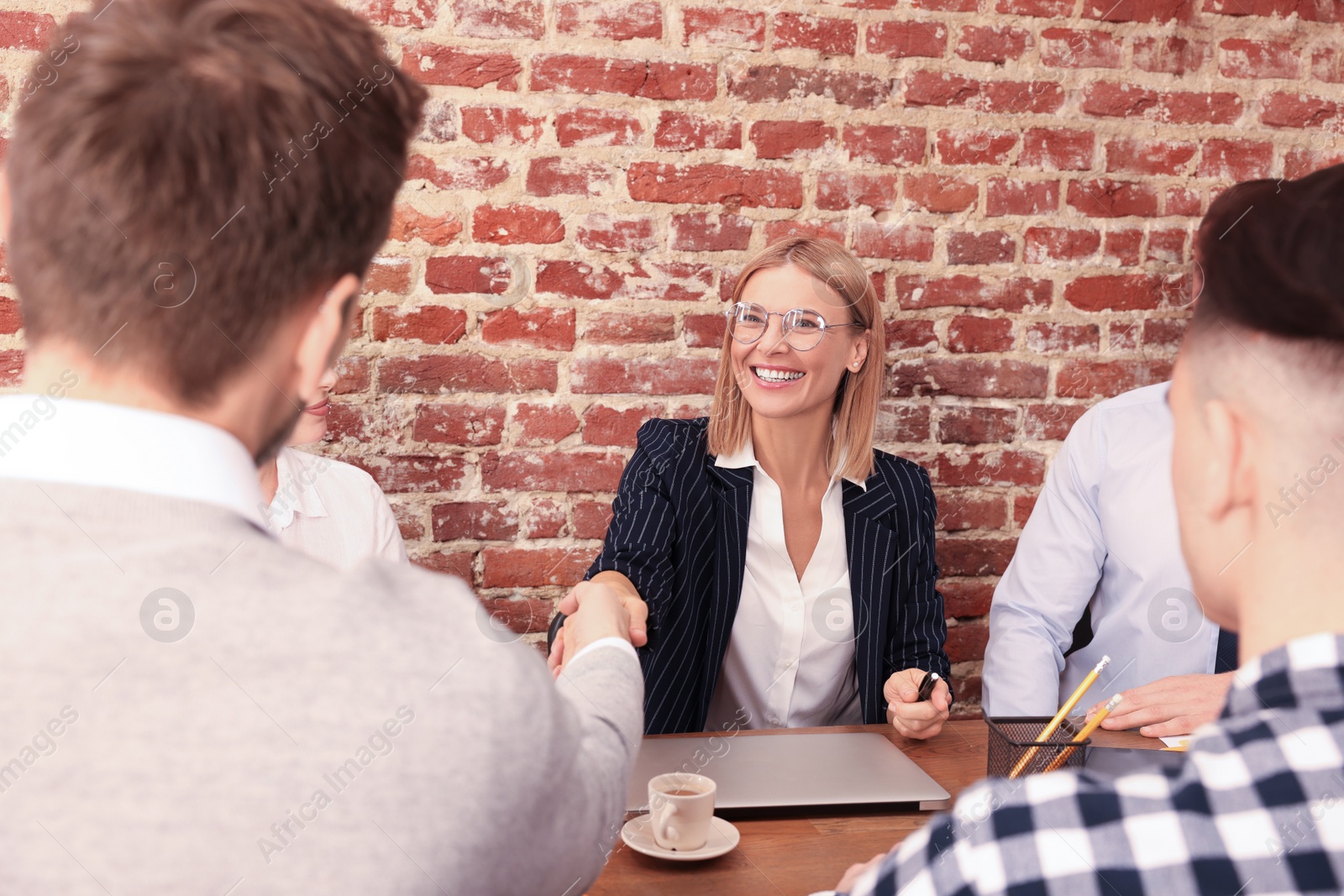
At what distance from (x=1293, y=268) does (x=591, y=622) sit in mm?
676

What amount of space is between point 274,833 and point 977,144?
1924mm

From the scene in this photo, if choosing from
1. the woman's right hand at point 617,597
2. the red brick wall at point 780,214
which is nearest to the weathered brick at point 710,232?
the red brick wall at point 780,214

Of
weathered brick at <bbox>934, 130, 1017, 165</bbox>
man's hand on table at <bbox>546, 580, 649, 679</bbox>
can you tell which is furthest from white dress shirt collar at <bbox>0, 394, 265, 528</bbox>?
weathered brick at <bbox>934, 130, 1017, 165</bbox>

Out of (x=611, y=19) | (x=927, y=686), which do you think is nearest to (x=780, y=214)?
(x=611, y=19)

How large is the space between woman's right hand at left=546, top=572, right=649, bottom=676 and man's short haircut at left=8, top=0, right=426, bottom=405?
0.61m

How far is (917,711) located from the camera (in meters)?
1.38

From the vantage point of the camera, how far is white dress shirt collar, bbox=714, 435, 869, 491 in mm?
1911

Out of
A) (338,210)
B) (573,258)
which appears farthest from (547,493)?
(338,210)

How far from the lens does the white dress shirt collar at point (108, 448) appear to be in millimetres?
→ 547

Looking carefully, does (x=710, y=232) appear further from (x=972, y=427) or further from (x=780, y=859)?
(x=780, y=859)

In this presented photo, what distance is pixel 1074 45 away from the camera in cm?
205

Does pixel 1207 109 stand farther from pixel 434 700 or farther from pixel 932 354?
pixel 434 700

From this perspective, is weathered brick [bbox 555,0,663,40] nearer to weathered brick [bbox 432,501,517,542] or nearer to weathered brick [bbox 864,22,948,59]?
weathered brick [bbox 864,22,948,59]

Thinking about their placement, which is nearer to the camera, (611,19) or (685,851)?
(685,851)
